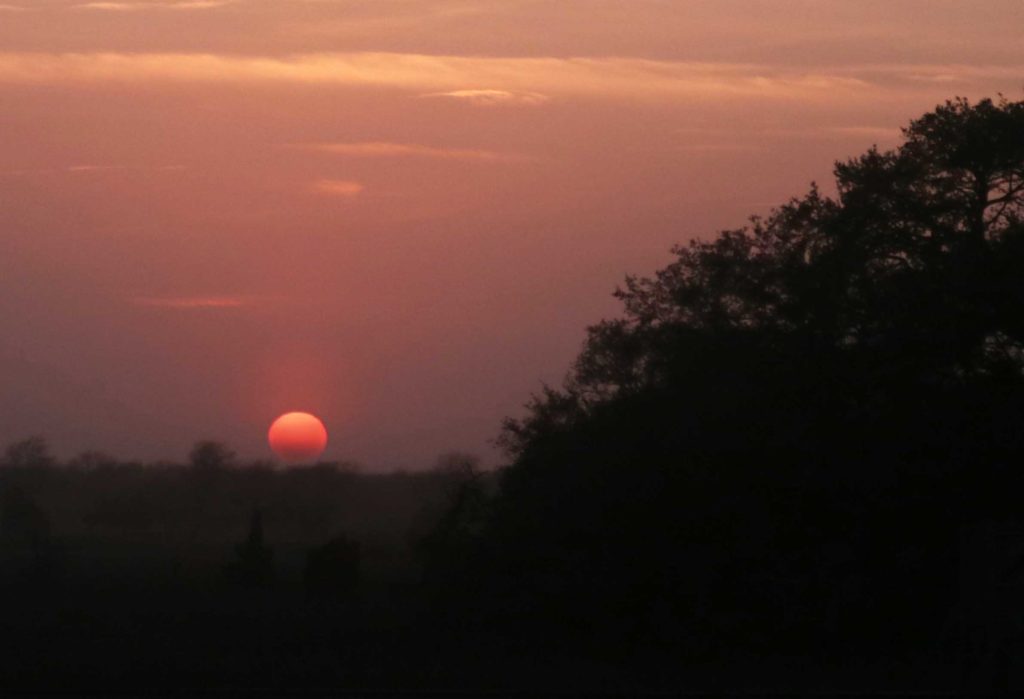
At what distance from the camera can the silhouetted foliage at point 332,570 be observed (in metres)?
47.9

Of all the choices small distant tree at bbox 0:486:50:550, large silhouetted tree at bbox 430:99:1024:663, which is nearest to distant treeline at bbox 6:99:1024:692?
large silhouetted tree at bbox 430:99:1024:663

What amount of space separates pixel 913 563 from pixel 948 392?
352 centimetres

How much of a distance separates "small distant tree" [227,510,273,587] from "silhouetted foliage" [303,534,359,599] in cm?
216

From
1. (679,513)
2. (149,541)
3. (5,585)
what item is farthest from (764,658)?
(149,541)

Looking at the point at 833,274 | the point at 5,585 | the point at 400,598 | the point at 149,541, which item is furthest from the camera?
the point at 149,541

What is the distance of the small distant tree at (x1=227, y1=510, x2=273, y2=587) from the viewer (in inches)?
2010

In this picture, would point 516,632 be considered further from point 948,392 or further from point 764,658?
point 948,392

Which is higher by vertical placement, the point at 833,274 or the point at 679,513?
the point at 833,274

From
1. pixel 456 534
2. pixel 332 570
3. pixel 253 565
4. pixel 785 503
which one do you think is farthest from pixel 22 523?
pixel 785 503

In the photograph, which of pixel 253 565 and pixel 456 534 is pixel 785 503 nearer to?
pixel 456 534

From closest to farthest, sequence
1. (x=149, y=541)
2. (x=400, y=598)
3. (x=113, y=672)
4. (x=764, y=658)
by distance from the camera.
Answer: (x=113, y=672) < (x=764, y=658) < (x=400, y=598) < (x=149, y=541)

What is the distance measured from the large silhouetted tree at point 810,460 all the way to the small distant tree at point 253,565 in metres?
20.7

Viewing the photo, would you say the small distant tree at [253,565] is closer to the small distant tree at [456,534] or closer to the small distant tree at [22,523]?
the small distant tree at [22,523]

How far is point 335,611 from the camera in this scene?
3938 centimetres
